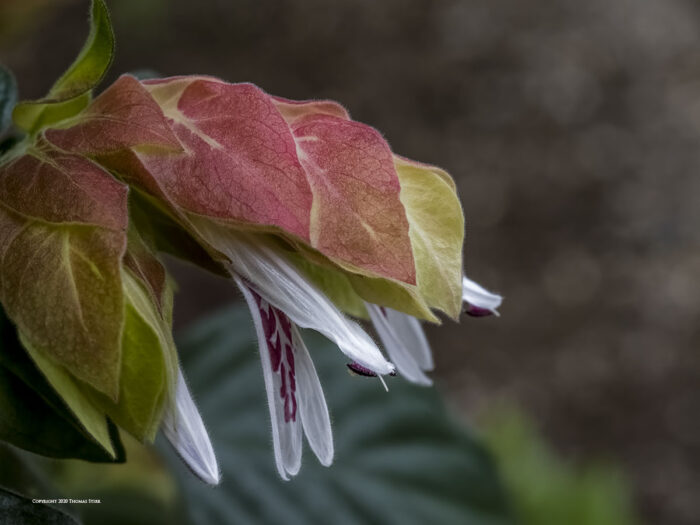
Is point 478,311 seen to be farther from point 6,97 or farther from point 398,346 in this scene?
point 6,97

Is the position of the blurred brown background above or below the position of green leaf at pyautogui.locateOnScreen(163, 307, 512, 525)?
below

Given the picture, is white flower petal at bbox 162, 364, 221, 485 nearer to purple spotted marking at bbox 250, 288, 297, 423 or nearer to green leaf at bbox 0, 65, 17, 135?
purple spotted marking at bbox 250, 288, 297, 423

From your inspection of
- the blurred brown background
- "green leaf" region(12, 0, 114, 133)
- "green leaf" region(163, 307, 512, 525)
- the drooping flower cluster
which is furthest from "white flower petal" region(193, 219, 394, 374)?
the blurred brown background

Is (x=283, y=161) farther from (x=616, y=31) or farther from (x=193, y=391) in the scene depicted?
(x=616, y=31)

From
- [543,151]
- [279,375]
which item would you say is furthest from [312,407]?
[543,151]

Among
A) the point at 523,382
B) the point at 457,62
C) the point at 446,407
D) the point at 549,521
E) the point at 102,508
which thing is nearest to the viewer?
the point at 102,508

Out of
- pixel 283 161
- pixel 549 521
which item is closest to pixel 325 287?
pixel 283 161
